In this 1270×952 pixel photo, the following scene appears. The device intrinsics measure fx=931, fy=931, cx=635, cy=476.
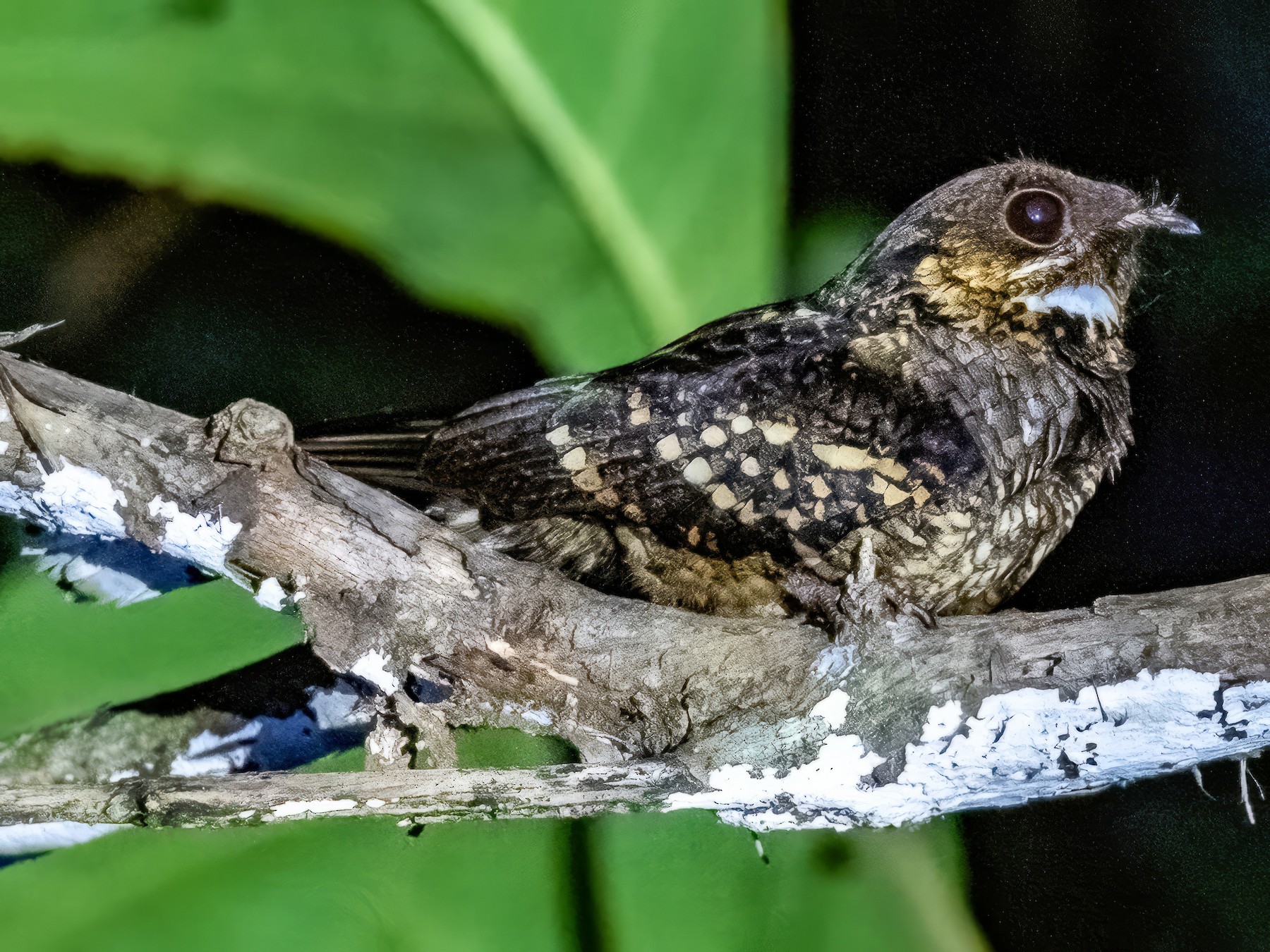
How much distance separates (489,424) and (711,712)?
1.59 ft

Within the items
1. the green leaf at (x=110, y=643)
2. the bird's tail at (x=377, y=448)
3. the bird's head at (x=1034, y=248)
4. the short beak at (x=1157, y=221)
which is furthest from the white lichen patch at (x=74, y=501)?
the short beak at (x=1157, y=221)

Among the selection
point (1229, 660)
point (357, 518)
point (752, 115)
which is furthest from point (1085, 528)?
point (357, 518)

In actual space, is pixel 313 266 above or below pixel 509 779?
above

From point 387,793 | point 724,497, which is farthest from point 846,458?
point 387,793

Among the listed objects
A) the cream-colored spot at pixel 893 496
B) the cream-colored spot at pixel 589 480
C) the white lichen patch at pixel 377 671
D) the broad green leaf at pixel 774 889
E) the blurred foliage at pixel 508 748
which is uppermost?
the cream-colored spot at pixel 589 480

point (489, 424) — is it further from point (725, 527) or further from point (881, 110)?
point (881, 110)

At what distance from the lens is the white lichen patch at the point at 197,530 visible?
3.34 feet

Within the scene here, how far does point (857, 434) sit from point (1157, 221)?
20.3 inches

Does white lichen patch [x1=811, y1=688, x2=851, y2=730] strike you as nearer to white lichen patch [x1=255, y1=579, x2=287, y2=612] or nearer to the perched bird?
the perched bird

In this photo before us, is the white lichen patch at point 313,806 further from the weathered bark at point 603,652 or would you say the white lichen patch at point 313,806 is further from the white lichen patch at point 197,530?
the white lichen patch at point 197,530

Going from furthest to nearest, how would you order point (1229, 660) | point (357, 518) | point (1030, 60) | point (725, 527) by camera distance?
point (1030, 60) < point (725, 527) < point (357, 518) < point (1229, 660)

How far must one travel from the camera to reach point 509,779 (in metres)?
1.06

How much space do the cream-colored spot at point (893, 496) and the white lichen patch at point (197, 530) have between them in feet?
2.45

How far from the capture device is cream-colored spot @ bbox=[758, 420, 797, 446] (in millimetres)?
1152
